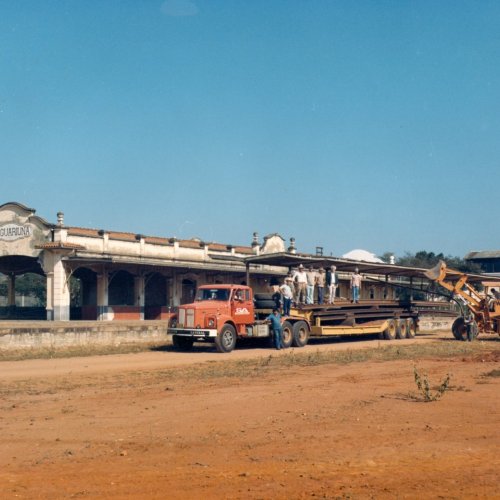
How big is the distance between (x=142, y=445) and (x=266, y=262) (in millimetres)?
18682

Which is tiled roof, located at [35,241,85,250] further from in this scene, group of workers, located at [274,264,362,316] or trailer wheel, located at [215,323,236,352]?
trailer wheel, located at [215,323,236,352]

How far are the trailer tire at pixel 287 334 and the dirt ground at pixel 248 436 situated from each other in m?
8.35

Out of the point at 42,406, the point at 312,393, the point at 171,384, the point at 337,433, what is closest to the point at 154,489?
the point at 337,433

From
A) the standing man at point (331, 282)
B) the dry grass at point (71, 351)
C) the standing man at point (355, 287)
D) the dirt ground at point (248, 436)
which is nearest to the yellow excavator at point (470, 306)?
the standing man at point (355, 287)

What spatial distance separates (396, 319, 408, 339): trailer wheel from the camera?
1198 inches

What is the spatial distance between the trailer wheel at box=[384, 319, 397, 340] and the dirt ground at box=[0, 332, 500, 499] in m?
13.9

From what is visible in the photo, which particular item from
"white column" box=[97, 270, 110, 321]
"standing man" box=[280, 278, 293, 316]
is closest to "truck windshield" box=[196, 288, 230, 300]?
"standing man" box=[280, 278, 293, 316]

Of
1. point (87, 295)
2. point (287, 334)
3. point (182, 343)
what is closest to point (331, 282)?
point (287, 334)

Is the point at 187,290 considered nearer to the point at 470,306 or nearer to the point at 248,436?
the point at 470,306

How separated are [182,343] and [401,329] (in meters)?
11.7

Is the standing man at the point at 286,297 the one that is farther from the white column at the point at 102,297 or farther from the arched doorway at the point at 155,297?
the arched doorway at the point at 155,297

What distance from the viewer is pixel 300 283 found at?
2591cm

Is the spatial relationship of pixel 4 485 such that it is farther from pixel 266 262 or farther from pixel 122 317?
pixel 122 317

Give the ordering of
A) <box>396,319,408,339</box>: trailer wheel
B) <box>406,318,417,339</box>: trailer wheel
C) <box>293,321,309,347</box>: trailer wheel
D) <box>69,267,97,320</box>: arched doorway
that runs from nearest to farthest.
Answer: <box>293,321,309,347</box>: trailer wheel → <box>396,319,408,339</box>: trailer wheel → <box>406,318,417,339</box>: trailer wheel → <box>69,267,97,320</box>: arched doorway
